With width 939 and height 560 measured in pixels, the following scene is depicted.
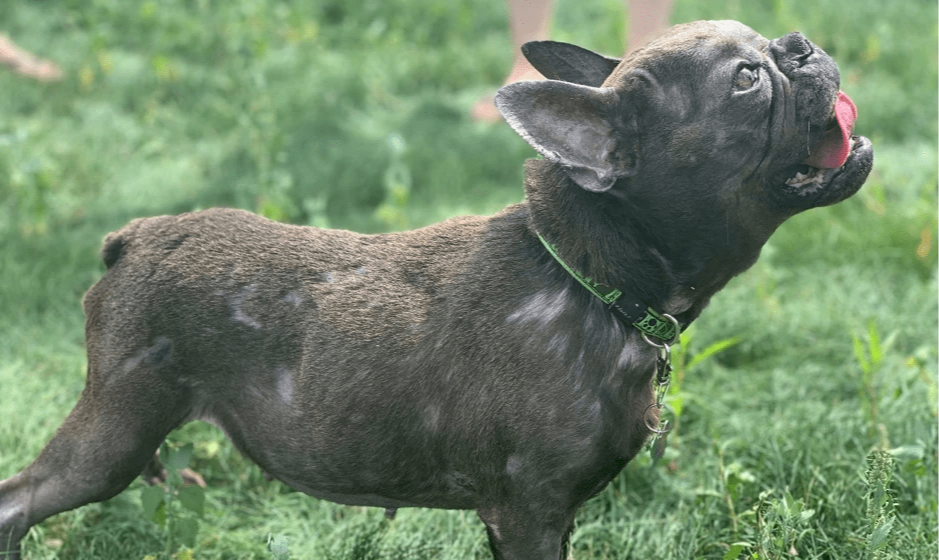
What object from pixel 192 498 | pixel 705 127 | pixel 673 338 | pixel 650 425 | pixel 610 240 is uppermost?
pixel 705 127

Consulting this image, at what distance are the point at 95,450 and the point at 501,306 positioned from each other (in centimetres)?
126

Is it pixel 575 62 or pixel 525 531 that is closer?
pixel 525 531

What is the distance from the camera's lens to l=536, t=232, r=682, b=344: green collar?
104 inches

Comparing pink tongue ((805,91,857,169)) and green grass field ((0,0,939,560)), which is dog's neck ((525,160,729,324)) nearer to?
pink tongue ((805,91,857,169))

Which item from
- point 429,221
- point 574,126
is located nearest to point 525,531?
point 574,126

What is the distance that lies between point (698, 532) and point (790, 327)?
5.21 feet

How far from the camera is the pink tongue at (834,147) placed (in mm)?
2666

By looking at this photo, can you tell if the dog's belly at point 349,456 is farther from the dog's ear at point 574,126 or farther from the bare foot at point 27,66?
the bare foot at point 27,66

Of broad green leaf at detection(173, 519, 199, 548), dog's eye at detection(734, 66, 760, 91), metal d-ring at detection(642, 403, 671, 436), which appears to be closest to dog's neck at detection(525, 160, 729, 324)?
metal d-ring at detection(642, 403, 671, 436)

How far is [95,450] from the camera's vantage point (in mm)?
2902

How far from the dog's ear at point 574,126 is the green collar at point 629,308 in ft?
0.79

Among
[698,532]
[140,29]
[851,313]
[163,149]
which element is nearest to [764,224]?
[698,532]

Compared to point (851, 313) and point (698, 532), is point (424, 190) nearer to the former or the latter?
point (851, 313)

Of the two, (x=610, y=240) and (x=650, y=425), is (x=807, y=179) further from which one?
(x=650, y=425)
